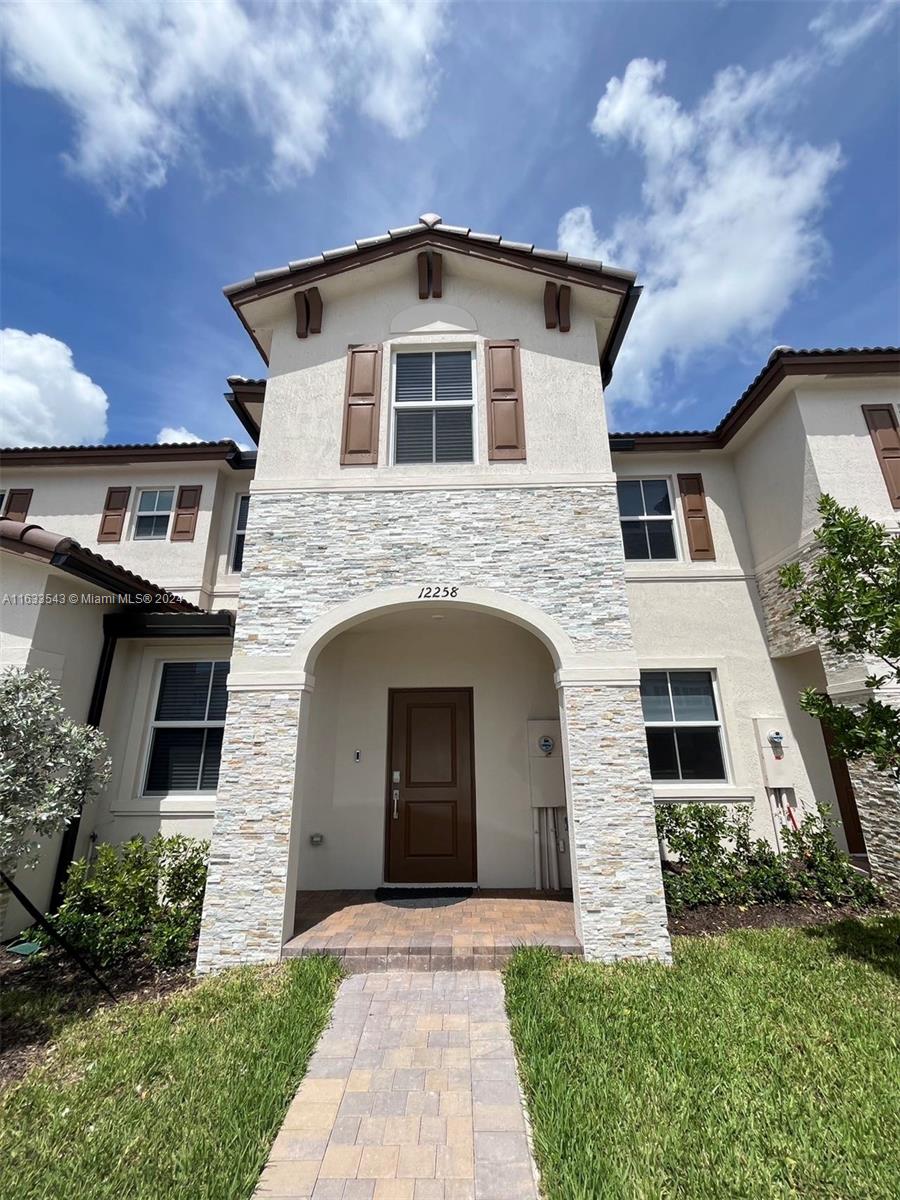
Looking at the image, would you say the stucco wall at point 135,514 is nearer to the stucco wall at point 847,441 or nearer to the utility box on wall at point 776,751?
the utility box on wall at point 776,751

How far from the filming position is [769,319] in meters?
9.78

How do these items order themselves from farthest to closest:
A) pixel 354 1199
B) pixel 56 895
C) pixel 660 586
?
1. pixel 660 586
2. pixel 56 895
3. pixel 354 1199

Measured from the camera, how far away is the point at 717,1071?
3.63m

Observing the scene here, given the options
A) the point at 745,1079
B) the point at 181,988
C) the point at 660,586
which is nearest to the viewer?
the point at 745,1079

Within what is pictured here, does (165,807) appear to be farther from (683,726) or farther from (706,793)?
(706,793)

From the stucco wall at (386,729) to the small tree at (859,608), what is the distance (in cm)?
372

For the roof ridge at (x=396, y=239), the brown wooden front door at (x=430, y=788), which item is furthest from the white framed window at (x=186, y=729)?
the roof ridge at (x=396, y=239)

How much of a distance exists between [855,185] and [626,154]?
356 centimetres

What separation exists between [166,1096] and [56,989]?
273 cm

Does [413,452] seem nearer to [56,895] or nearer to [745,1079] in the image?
[745,1079]

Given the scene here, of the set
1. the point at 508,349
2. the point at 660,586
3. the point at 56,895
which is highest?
the point at 508,349

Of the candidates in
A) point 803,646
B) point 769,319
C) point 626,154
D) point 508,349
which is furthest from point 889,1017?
point 626,154

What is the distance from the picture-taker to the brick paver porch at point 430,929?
17.7 ft

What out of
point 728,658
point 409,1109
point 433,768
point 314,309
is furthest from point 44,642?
point 728,658
